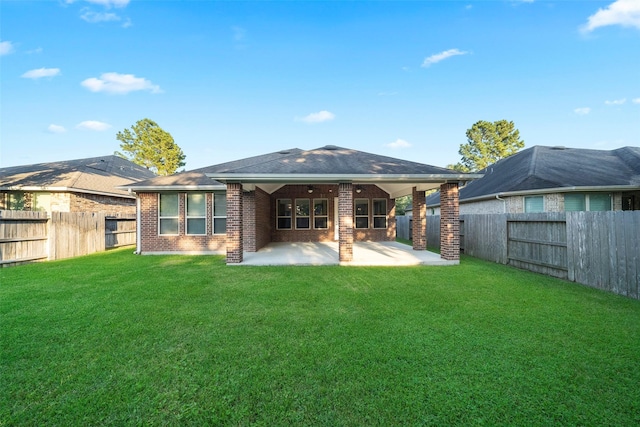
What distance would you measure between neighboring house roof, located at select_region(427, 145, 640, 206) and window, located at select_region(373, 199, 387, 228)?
4.73m

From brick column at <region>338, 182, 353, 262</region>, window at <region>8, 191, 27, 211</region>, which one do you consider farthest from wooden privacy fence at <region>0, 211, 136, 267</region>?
brick column at <region>338, 182, 353, 262</region>

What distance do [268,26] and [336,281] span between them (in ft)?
43.4

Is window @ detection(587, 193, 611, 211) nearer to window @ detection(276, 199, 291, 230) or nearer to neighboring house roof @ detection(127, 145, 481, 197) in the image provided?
neighboring house roof @ detection(127, 145, 481, 197)

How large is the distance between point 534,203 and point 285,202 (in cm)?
1160

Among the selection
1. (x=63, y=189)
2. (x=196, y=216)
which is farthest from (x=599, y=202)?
(x=63, y=189)

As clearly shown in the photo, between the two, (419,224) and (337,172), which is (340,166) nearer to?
(337,172)

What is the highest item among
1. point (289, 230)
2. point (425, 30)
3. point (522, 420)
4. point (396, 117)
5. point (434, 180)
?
point (425, 30)

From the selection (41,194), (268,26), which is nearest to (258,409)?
(268,26)

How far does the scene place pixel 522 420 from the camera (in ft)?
6.69

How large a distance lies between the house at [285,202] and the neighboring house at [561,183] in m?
4.70

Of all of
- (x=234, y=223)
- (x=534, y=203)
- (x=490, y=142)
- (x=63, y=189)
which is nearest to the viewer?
(x=234, y=223)

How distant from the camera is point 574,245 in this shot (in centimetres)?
616

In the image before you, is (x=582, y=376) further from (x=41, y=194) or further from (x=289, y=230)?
(x=41, y=194)

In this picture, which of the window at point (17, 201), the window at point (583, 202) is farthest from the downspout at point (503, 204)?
the window at point (17, 201)
